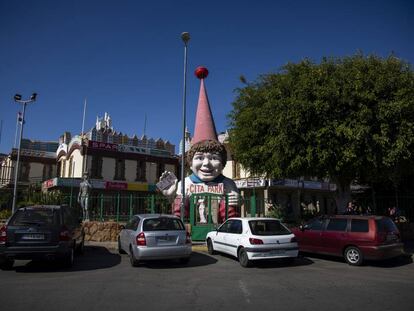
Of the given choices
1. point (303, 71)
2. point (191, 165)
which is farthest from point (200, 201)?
point (303, 71)

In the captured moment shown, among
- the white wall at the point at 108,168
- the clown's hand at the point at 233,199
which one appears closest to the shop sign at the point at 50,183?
the white wall at the point at 108,168

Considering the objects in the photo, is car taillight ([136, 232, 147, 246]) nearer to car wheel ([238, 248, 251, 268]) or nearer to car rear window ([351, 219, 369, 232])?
car wheel ([238, 248, 251, 268])

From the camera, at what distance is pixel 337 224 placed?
11539 mm

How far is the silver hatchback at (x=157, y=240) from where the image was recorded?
9766mm

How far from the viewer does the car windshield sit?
1035cm

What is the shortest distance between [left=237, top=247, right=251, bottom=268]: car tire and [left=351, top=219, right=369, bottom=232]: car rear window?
3.37m

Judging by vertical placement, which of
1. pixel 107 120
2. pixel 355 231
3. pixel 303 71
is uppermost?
pixel 107 120

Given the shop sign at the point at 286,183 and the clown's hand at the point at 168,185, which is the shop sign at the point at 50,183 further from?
the shop sign at the point at 286,183

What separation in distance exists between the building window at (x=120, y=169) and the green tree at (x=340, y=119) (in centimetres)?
2349

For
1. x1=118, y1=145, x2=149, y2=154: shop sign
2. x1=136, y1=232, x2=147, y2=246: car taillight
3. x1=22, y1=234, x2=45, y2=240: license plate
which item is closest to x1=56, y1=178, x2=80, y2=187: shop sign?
x1=118, y1=145, x2=149, y2=154: shop sign

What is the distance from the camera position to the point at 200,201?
652 inches

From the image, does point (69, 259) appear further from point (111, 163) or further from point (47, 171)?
point (47, 171)

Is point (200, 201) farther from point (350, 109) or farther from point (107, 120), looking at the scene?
point (107, 120)

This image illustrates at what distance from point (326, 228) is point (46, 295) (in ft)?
27.3
